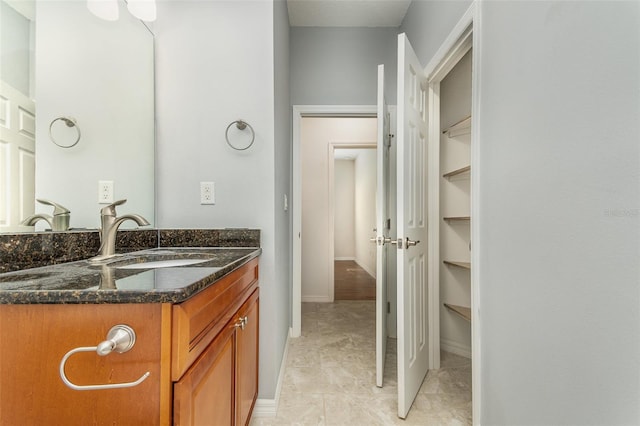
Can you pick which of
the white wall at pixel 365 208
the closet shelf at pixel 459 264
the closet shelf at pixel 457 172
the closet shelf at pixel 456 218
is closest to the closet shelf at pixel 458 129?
the closet shelf at pixel 457 172

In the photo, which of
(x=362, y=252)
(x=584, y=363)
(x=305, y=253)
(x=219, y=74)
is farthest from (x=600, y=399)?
(x=362, y=252)

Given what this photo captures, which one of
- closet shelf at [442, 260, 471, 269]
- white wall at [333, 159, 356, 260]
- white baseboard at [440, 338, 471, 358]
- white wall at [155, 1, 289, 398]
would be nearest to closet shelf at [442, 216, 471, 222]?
closet shelf at [442, 260, 471, 269]

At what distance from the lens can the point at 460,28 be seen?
1.61 m

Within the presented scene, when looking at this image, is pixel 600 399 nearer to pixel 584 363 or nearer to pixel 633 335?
pixel 584 363

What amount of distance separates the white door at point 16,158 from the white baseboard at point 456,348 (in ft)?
8.79

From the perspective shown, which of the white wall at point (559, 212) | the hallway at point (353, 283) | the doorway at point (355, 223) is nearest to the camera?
the white wall at point (559, 212)

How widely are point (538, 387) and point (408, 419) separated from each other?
78cm

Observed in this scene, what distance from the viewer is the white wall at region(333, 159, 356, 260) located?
7.88 metres

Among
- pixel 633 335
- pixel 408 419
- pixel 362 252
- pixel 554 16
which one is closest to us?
pixel 633 335

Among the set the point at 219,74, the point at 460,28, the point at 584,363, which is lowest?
the point at 584,363

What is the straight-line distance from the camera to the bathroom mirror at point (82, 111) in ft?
3.08

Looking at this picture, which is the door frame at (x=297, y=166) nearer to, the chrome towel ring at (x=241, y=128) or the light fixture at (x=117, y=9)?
the chrome towel ring at (x=241, y=128)

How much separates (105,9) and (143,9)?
25cm

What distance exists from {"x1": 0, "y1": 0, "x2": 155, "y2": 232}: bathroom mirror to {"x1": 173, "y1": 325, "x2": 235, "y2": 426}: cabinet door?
0.71 meters
